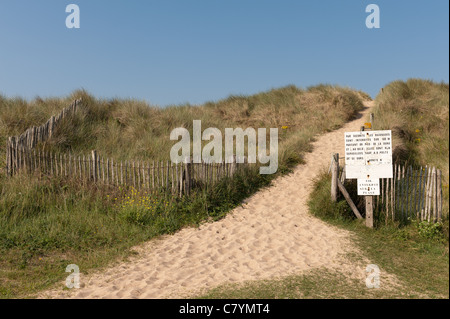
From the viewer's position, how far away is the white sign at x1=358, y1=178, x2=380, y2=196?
28.2 feet

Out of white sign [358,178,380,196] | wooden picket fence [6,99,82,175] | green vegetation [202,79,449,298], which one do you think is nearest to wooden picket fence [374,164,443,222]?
green vegetation [202,79,449,298]

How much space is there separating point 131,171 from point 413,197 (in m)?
7.57

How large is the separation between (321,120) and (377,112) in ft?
9.54

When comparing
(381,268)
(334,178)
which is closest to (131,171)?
(334,178)

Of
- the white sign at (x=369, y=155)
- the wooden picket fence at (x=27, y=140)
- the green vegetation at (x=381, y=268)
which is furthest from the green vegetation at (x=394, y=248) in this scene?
the wooden picket fence at (x=27, y=140)

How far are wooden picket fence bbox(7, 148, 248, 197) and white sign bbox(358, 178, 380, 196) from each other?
3584 millimetres

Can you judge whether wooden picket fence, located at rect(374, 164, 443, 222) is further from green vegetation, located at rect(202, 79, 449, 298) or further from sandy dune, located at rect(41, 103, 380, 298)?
sandy dune, located at rect(41, 103, 380, 298)

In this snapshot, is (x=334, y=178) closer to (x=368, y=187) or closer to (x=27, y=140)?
(x=368, y=187)

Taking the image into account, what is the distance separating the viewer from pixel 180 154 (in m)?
13.4

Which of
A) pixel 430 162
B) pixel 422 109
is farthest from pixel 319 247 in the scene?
pixel 422 109

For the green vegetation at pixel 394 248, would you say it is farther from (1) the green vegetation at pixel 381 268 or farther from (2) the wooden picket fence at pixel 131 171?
(2) the wooden picket fence at pixel 131 171

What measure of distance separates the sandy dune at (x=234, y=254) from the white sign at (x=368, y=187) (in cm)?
111

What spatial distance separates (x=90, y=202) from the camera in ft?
30.7

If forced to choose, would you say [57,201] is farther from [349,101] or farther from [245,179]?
[349,101]
